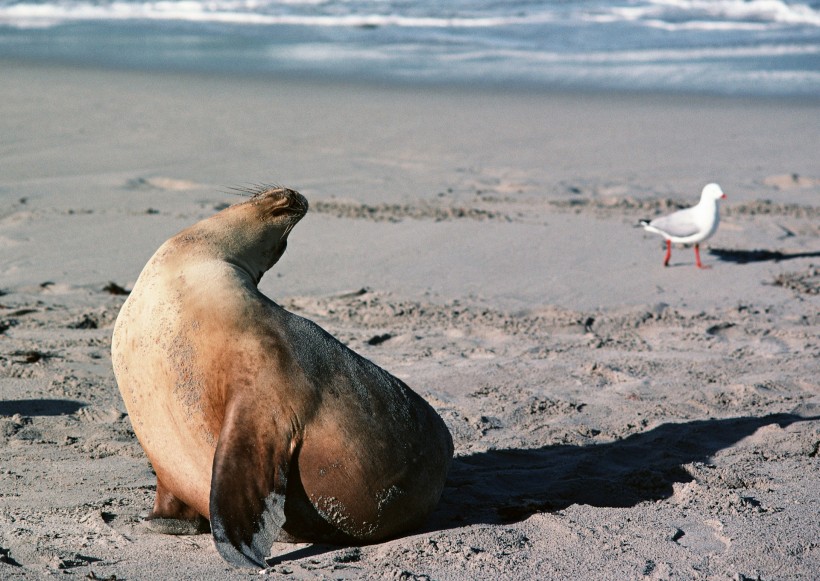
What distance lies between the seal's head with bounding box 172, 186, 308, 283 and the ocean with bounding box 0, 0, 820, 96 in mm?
13666

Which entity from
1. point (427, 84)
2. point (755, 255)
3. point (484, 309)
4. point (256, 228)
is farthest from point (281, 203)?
point (427, 84)

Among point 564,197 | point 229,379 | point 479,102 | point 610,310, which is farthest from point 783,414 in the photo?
point 479,102

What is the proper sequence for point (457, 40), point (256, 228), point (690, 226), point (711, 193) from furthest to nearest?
point (457, 40), point (711, 193), point (690, 226), point (256, 228)

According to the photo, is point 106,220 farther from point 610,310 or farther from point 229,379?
point 229,379

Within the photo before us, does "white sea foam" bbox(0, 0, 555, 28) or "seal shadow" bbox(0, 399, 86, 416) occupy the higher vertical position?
"white sea foam" bbox(0, 0, 555, 28)

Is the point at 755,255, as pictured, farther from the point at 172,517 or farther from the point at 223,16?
the point at 223,16

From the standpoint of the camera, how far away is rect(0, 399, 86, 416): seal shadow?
457cm

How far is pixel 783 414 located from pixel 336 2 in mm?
26828

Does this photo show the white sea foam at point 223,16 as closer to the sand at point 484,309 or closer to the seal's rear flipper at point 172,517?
the sand at point 484,309

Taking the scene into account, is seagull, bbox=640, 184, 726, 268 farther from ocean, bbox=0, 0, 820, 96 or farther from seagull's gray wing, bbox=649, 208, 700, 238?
ocean, bbox=0, 0, 820, 96

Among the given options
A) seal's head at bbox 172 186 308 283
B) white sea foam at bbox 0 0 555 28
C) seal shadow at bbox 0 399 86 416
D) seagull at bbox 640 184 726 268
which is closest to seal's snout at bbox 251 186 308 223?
seal's head at bbox 172 186 308 283

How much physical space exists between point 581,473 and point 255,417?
5.50 feet

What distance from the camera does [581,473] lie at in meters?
4.21

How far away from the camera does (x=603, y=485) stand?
404 centimetres
